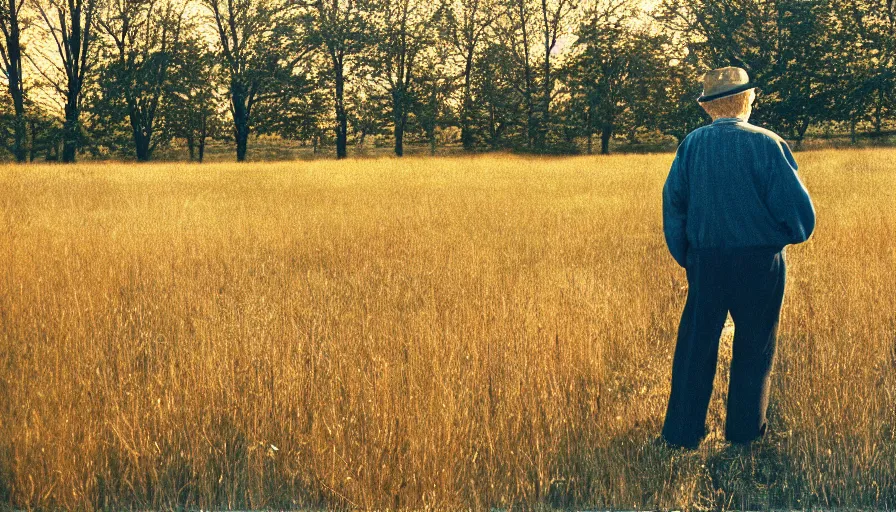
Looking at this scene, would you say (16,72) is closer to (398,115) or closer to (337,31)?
(337,31)

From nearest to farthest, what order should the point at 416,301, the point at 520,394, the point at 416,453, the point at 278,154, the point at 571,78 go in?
the point at 416,453 < the point at 520,394 < the point at 416,301 < the point at 571,78 < the point at 278,154

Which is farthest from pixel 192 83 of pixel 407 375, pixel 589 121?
pixel 407 375

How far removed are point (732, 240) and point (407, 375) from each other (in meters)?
2.03

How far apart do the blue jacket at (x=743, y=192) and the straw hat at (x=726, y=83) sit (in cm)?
12

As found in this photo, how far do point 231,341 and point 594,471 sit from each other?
278 cm

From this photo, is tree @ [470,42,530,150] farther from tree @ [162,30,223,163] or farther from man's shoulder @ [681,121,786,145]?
man's shoulder @ [681,121,786,145]

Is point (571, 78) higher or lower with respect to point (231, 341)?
higher

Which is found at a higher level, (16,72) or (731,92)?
(16,72)

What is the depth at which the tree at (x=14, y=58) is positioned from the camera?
101 feet

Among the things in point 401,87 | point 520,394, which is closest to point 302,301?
point 520,394

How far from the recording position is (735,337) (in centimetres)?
358

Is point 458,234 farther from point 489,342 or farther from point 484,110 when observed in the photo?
point 484,110

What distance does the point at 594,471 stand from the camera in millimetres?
3428

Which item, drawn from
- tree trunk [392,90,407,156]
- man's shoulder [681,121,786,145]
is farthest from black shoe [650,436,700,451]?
tree trunk [392,90,407,156]
